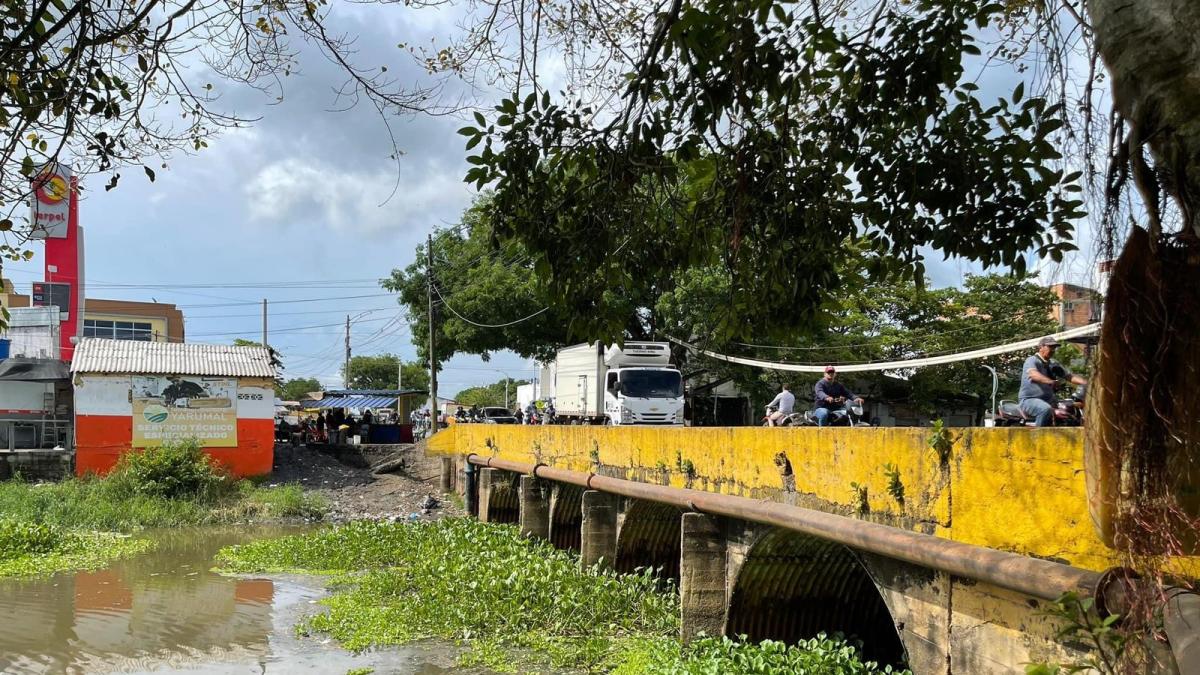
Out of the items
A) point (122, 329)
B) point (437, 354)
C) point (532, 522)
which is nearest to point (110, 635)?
point (532, 522)

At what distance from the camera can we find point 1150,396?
2578 millimetres

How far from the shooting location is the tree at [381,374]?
7062 cm

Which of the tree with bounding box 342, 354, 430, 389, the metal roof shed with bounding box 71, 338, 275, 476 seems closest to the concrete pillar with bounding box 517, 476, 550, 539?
the metal roof shed with bounding box 71, 338, 275, 476

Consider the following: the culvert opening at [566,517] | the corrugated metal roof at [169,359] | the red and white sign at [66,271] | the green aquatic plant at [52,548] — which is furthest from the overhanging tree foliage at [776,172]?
the red and white sign at [66,271]

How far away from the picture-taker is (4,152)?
15.6 ft

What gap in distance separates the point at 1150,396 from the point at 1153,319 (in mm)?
218

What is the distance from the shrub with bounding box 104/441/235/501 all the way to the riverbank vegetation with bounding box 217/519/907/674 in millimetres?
6916

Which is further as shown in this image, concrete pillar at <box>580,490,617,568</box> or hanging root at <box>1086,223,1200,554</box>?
concrete pillar at <box>580,490,617,568</box>

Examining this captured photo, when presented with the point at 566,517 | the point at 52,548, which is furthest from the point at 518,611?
the point at 52,548

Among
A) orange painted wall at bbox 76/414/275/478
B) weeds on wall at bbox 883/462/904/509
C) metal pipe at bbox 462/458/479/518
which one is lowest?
metal pipe at bbox 462/458/479/518

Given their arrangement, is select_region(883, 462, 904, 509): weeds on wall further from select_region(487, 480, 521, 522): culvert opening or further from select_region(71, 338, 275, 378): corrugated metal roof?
select_region(71, 338, 275, 378): corrugated metal roof

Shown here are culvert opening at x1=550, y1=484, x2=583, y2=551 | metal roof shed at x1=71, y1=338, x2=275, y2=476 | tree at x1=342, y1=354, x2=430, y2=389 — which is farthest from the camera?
tree at x1=342, y1=354, x2=430, y2=389

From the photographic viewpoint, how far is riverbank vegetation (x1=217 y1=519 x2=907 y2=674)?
8.48m

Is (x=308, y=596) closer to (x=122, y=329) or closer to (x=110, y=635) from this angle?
(x=110, y=635)
